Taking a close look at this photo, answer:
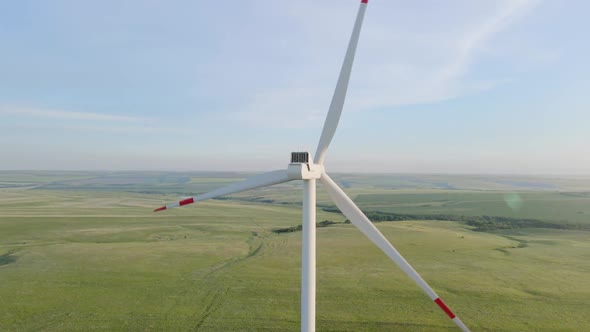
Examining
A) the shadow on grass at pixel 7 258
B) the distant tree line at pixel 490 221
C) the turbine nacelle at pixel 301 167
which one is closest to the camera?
the turbine nacelle at pixel 301 167

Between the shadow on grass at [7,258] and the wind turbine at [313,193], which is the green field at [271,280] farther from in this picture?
the wind turbine at [313,193]

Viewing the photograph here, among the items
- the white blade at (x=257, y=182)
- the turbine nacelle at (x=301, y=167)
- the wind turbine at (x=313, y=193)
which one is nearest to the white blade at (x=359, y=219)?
the wind turbine at (x=313, y=193)

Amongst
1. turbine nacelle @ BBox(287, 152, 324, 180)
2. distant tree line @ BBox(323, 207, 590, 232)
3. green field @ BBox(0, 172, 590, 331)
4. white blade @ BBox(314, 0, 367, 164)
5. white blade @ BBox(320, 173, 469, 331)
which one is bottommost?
distant tree line @ BBox(323, 207, 590, 232)

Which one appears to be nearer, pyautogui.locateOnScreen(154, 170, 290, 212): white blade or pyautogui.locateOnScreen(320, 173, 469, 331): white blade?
pyautogui.locateOnScreen(154, 170, 290, 212): white blade

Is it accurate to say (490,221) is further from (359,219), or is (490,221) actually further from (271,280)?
(359,219)

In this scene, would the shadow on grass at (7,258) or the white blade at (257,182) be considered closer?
the white blade at (257,182)

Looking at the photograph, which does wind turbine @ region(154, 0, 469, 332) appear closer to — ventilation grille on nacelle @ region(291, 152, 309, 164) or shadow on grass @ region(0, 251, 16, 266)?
ventilation grille on nacelle @ region(291, 152, 309, 164)

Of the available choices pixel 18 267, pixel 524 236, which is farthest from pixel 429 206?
pixel 18 267

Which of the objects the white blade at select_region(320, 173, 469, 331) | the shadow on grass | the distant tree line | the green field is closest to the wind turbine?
the white blade at select_region(320, 173, 469, 331)
